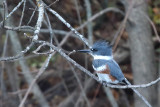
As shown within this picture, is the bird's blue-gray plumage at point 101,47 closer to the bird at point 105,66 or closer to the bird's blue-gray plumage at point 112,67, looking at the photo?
the bird at point 105,66

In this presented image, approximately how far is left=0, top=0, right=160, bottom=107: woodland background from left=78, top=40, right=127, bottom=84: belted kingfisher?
836 millimetres

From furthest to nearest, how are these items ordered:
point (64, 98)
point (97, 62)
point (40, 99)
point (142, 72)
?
point (64, 98), point (40, 99), point (142, 72), point (97, 62)

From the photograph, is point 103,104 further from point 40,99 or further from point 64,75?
point 40,99

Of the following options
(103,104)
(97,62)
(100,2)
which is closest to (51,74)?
(103,104)

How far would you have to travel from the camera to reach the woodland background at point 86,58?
415 centimetres

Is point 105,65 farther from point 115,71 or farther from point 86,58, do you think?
point 86,58

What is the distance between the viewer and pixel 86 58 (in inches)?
158

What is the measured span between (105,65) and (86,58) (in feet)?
4.47

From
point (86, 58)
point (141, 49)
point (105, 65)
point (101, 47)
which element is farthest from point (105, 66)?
point (141, 49)

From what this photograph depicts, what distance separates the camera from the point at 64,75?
5281mm

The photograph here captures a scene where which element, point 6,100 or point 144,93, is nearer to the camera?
point 144,93

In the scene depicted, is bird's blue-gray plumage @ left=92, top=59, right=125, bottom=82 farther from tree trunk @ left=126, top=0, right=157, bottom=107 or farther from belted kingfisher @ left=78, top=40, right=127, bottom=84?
tree trunk @ left=126, top=0, right=157, bottom=107

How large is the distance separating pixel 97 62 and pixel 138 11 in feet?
5.85

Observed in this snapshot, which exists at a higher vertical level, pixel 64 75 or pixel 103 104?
pixel 64 75
